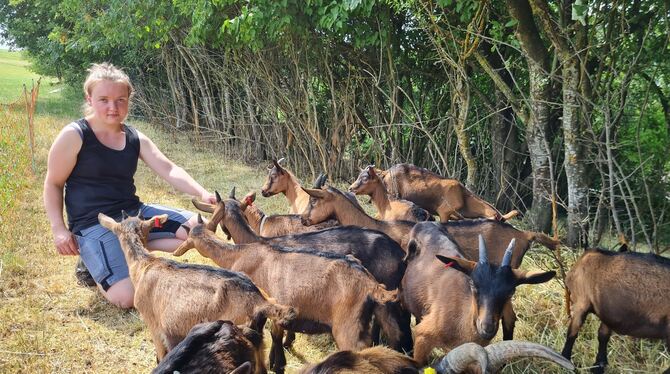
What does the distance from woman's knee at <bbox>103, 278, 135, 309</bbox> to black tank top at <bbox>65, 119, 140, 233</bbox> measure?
0.71m

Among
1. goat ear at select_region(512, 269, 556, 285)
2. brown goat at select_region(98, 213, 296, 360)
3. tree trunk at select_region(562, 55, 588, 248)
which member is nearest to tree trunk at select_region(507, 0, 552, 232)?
tree trunk at select_region(562, 55, 588, 248)

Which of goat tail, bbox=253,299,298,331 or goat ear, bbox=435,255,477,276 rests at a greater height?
goat ear, bbox=435,255,477,276

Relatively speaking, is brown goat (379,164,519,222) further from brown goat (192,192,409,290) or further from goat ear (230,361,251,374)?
goat ear (230,361,251,374)

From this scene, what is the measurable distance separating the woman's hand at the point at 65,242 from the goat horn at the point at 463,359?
142 inches

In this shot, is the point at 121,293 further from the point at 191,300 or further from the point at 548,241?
the point at 548,241

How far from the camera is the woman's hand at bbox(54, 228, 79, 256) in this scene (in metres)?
4.83

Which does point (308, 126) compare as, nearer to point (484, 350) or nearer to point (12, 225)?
point (12, 225)

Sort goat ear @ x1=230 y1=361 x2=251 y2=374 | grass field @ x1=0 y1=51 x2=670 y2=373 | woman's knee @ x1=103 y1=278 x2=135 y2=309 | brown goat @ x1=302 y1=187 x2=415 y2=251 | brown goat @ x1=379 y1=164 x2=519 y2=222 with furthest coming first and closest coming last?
brown goat @ x1=379 y1=164 x2=519 y2=222
brown goat @ x1=302 y1=187 x2=415 y2=251
woman's knee @ x1=103 y1=278 x2=135 y2=309
grass field @ x1=0 y1=51 x2=670 y2=373
goat ear @ x1=230 y1=361 x2=251 y2=374

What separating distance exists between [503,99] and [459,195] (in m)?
1.58

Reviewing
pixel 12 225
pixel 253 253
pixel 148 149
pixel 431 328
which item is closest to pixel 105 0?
pixel 12 225

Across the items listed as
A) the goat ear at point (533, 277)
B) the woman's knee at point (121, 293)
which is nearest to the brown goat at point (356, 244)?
the woman's knee at point (121, 293)

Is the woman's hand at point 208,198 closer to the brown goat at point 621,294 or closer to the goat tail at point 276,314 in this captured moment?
the goat tail at point 276,314

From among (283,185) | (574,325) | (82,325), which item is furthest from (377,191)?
(82,325)

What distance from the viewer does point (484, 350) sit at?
106 inches
